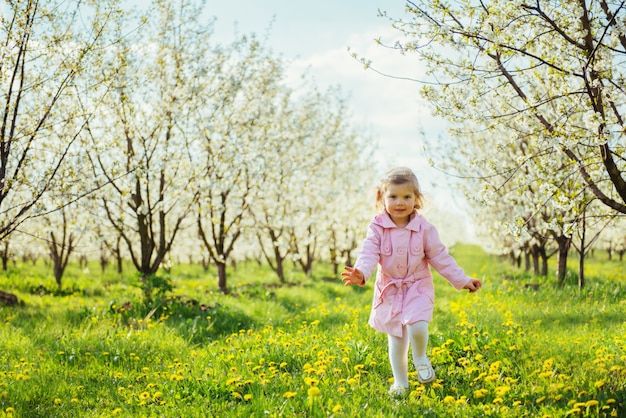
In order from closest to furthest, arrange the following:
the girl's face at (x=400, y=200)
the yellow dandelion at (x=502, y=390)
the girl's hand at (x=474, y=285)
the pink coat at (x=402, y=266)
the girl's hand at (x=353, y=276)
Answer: the yellow dandelion at (x=502, y=390) → the girl's hand at (x=353, y=276) → the girl's hand at (x=474, y=285) → the pink coat at (x=402, y=266) → the girl's face at (x=400, y=200)

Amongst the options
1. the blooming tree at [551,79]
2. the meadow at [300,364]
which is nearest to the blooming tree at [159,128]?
the meadow at [300,364]

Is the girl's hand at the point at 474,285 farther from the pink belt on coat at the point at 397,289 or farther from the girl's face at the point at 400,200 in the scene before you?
the girl's face at the point at 400,200

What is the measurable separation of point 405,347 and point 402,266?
1.94ft

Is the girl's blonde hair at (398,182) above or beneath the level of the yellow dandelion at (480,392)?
above

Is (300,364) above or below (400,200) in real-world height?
below

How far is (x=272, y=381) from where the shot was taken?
14.9 feet

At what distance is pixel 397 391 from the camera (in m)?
4.12

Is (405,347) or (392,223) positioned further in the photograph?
(392,223)

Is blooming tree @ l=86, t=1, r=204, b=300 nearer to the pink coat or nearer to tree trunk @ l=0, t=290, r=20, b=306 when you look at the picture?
tree trunk @ l=0, t=290, r=20, b=306

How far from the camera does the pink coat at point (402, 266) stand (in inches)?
168

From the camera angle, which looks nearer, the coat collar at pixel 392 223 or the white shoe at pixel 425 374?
the white shoe at pixel 425 374

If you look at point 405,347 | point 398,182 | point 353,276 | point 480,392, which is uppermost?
point 398,182

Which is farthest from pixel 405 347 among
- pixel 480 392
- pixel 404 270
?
pixel 480 392

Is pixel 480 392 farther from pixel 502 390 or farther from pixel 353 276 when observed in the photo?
pixel 353 276
